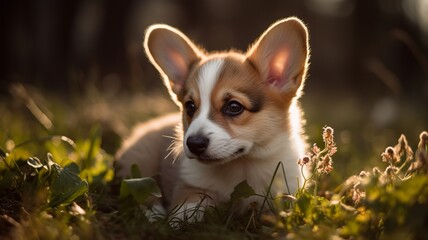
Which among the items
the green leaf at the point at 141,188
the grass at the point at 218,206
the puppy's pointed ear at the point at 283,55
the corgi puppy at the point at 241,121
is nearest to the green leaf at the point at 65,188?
the grass at the point at 218,206

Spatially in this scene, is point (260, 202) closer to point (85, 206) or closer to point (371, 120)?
point (85, 206)

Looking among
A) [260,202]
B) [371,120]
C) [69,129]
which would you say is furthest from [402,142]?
[371,120]

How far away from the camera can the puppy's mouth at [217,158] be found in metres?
3.02

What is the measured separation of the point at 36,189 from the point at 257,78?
4.73 feet

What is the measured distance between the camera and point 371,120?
6.48 meters

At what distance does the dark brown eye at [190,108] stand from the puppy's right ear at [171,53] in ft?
0.84

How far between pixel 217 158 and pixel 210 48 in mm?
8977

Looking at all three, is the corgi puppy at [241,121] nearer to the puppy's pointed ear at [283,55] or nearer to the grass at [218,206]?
the puppy's pointed ear at [283,55]

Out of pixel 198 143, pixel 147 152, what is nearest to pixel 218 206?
pixel 198 143

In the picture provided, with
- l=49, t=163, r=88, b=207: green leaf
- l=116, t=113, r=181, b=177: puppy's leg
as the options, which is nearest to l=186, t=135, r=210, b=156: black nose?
l=49, t=163, r=88, b=207: green leaf

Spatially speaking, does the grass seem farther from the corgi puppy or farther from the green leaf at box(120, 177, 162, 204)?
the corgi puppy

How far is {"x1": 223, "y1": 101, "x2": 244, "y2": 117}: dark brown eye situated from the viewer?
321 cm

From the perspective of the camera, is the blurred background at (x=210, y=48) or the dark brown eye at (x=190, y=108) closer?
the dark brown eye at (x=190, y=108)

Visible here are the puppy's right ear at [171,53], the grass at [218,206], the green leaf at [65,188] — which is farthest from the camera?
the puppy's right ear at [171,53]
